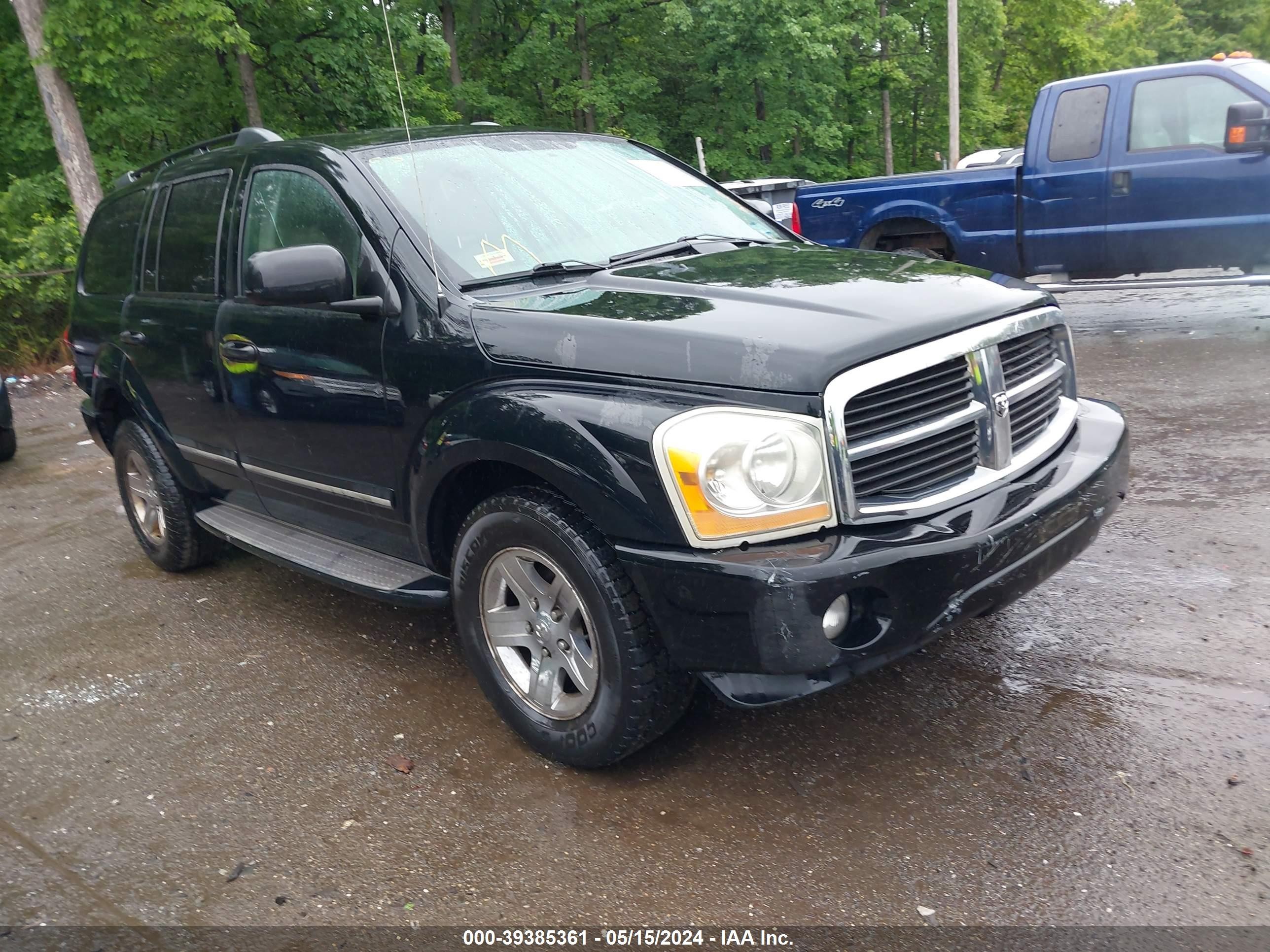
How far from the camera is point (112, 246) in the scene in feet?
17.0

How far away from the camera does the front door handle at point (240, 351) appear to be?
3.97 meters

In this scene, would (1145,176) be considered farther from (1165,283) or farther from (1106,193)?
(1165,283)

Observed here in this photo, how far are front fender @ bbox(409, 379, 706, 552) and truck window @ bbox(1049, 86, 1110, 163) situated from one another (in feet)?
24.0

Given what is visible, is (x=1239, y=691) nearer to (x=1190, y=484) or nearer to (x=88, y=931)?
(x=1190, y=484)

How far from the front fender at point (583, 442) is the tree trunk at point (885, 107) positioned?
36.0 meters

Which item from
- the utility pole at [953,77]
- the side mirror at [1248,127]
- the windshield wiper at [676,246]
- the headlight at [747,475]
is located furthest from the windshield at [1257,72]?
the utility pole at [953,77]

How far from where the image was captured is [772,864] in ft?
8.70

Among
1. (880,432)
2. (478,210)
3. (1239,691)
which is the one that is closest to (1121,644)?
(1239,691)

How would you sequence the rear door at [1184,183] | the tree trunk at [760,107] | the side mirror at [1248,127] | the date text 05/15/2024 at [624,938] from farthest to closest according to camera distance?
the tree trunk at [760,107] < the rear door at [1184,183] < the side mirror at [1248,127] < the date text 05/15/2024 at [624,938]

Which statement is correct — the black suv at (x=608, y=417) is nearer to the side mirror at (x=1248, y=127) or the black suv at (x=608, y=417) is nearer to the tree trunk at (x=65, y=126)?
the side mirror at (x=1248, y=127)

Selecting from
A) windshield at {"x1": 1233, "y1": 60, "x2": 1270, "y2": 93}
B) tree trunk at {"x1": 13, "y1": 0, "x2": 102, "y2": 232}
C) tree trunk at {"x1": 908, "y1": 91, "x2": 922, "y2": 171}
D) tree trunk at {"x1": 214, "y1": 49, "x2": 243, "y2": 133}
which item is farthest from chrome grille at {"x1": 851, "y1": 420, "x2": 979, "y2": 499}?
tree trunk at {"x1": 908, "y1": 91, "x2": 922, "y2": 171}

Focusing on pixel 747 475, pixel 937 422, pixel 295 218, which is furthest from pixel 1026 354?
pixel 295 218

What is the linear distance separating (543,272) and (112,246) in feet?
9.62

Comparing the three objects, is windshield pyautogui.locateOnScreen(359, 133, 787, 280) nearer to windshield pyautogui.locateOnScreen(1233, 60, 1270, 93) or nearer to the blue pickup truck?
the blue pickup truck
